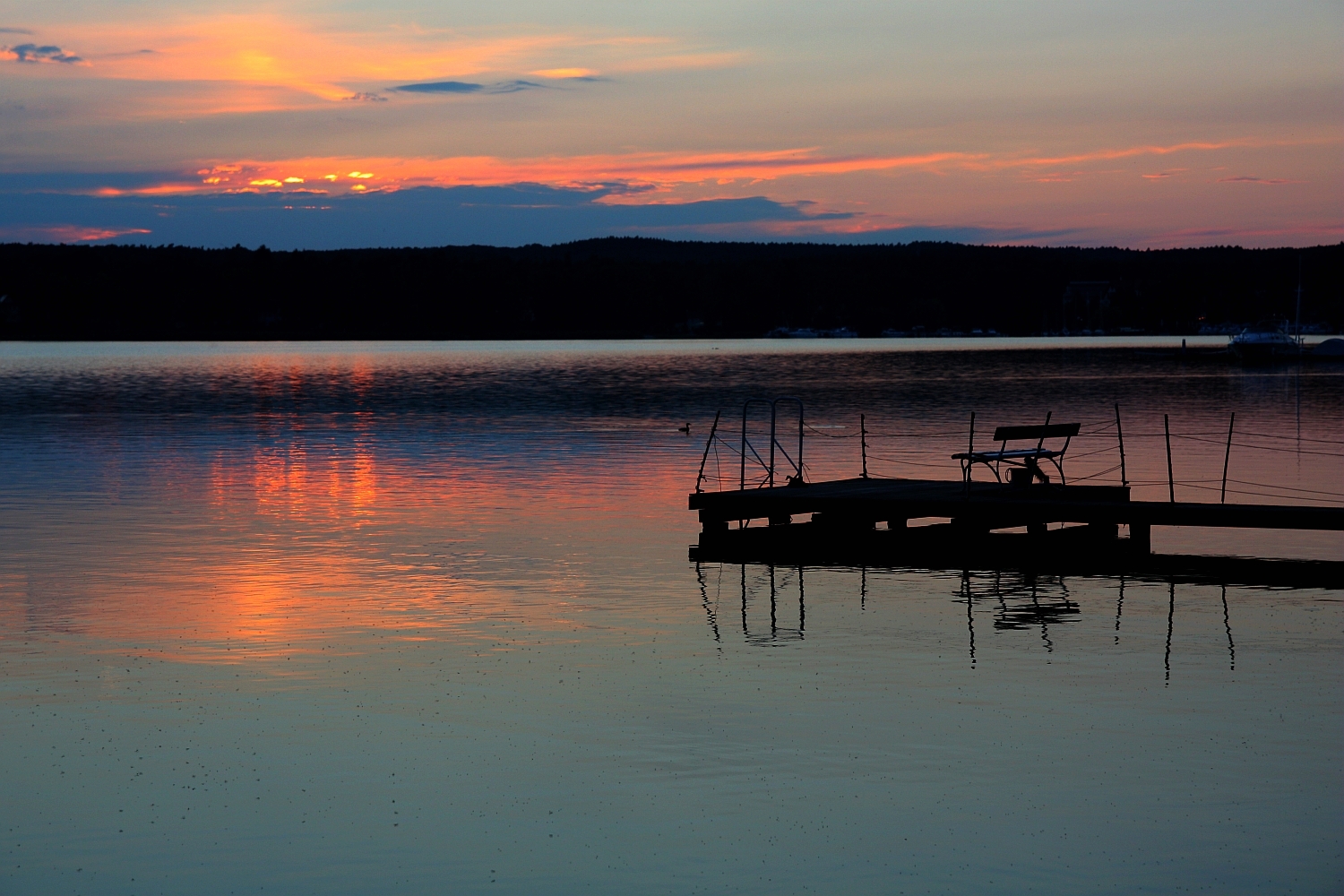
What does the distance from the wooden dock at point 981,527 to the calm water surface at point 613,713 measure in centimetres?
147

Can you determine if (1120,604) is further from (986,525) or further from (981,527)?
(981,527)

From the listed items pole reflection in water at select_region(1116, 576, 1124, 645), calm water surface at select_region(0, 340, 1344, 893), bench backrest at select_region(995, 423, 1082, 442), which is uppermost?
bench backrest at select_region(995, 423, 1082, 442)

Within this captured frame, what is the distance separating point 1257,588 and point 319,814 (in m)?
16.3

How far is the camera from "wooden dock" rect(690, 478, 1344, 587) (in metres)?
26.2

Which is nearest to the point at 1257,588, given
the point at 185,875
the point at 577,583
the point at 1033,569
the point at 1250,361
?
the point at 1033,569

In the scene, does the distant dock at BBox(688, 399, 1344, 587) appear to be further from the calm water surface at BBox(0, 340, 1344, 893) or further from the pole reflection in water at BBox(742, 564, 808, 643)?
the pole reflection in water at BBox(742, 564, 808, 643)

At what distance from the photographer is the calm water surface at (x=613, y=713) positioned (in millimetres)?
11711

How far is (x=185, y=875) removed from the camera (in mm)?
11336

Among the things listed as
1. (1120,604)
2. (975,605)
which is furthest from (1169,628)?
(975,605)

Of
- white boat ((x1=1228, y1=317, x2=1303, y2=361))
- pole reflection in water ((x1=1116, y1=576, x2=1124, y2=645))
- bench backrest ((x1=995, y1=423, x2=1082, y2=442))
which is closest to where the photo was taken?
pole reflection in water ((x1=1116, y1=576, x2=1124, y2=645))

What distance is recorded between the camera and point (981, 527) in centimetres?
2862

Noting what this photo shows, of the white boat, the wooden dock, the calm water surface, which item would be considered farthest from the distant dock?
the white boat

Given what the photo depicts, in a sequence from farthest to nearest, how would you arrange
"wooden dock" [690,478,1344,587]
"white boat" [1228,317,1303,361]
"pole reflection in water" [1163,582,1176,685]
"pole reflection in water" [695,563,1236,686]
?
"white boat" [1228,317,1303,361]
"wooden dock" [690,478,1344,587]
"pole reflection in water" [695,563,1236,686]
"pole reflection in water" [1163,582,1176,685]

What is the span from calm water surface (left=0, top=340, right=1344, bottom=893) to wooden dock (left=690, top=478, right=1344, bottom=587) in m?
1.47
